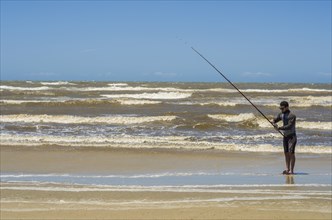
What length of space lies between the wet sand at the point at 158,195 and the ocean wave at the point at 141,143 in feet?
5.55

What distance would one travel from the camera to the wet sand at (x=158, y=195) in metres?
6.19

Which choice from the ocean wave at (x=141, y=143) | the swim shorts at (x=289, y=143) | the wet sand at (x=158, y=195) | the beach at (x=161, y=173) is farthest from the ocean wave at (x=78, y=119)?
the swim shorts at (x=289, y=143)

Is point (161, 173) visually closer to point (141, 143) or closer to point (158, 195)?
point (158, 195)

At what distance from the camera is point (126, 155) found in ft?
39.7

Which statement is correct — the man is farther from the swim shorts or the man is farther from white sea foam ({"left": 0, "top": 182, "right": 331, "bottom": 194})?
white sea foam ({"left": 0, "top": 182, "right": 331, "bottom": 194})

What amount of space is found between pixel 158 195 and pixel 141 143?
703cm

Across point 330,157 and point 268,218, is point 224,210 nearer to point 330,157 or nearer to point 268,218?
point 268,218

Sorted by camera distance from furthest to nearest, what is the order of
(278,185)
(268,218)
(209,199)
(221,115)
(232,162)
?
(221,115)
(232,162)
(278,185)
(209,199)
(268,218)

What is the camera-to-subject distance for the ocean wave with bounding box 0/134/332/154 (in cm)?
1332

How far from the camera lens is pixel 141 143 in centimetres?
1434

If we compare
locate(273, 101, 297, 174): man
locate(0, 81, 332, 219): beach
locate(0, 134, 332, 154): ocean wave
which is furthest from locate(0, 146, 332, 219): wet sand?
locate(0, 134, 332, 154): ocean wave

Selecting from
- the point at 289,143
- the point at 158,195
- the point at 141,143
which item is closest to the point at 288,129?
the point at 289,143

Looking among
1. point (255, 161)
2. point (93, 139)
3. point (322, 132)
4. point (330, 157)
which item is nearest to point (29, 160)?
point (93, 139)

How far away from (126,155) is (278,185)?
4722mm
